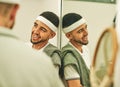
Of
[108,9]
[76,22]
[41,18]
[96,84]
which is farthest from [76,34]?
[96,84]

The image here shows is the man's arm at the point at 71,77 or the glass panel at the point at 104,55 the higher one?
the glass panel at the point at 104,55

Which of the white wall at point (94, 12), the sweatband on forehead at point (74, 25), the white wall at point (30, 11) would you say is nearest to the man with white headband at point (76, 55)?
the sweatband on forehead at point (74, 25)

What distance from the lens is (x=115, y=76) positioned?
3.53 feet

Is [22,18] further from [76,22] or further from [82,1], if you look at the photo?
[76,22]

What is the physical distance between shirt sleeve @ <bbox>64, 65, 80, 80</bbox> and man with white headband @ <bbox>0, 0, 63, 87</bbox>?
98 cm

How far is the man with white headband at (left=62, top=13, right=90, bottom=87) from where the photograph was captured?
2.08 m

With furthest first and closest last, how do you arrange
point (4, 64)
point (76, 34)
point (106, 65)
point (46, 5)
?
1. point (46, 5)
2. point (76, 34)
3. point (106, 65)
4. point (4, 64)

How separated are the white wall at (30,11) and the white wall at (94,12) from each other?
0.60 feet

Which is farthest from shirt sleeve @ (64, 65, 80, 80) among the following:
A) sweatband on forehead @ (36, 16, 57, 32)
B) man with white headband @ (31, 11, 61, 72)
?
sweatband on forehead @ (36, 16, 57, 32)

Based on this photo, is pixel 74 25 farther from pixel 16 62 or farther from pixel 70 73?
pixel 16 62

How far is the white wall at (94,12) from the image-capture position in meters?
3.08

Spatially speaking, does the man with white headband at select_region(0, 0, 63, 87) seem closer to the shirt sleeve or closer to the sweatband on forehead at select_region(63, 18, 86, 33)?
the shirt sleeve

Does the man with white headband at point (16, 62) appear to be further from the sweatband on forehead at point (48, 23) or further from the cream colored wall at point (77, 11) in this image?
the cream colored wall at point (77, 11)

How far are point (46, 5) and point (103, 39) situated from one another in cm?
214
